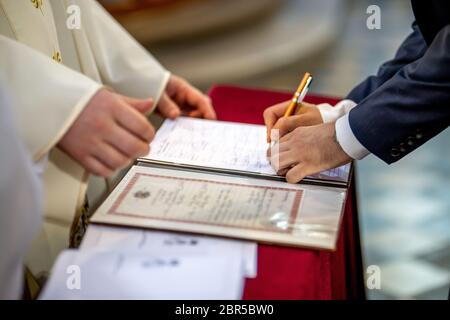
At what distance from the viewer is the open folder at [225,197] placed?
2.94 ft

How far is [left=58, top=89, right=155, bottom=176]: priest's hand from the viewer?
87cm

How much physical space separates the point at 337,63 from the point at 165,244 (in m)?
3.60

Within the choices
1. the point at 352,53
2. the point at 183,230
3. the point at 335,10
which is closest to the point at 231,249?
the point at 183,230

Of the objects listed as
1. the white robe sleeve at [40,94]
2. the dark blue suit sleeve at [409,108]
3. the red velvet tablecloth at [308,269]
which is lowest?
the red velvet tablecloth at [308,269]

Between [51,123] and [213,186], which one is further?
[213,186]

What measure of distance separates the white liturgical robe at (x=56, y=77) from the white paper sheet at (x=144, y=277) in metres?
0.17

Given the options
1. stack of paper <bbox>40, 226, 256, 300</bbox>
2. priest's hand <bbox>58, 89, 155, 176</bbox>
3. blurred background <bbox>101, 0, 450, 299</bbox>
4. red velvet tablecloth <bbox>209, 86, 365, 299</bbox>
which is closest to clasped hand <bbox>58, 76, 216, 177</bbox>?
priest's hand <bbox>58, 89, 155, 176</bbox>

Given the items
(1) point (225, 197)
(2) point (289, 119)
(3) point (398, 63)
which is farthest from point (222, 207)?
(3) point (398, 63)

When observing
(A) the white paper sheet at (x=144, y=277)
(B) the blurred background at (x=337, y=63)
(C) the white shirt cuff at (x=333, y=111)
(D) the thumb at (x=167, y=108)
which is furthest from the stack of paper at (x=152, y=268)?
(B) the blurred background at (x=337, y=63)

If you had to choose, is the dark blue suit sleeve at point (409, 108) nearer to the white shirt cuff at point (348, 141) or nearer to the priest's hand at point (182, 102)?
the white shirt cuff at point (348, 141)

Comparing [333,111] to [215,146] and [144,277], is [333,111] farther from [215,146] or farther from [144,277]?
[144,277]

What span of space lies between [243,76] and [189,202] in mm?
3058

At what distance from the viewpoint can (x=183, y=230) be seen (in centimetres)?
88

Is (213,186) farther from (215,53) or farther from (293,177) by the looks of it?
(215,53)
